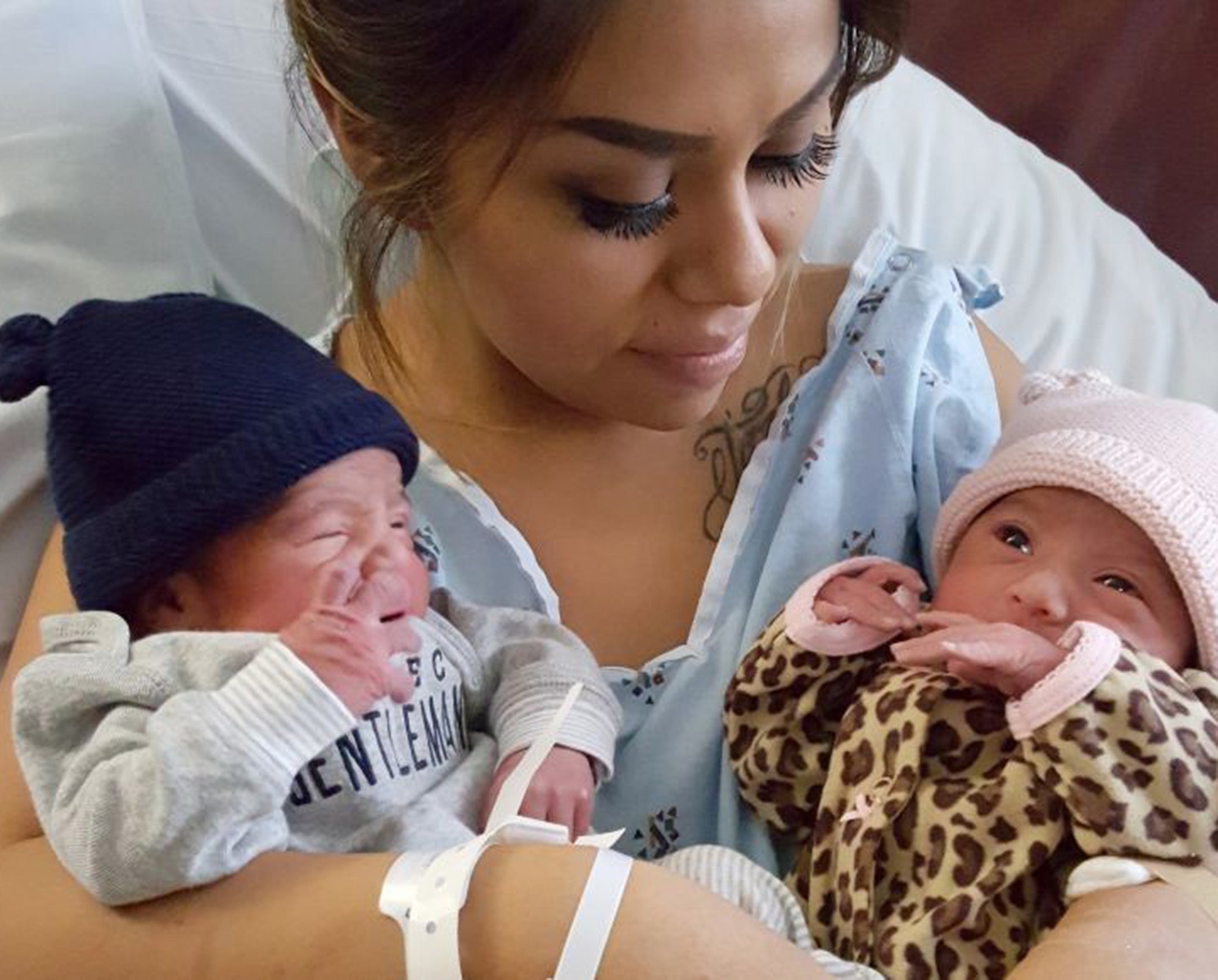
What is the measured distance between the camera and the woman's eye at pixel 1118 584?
98 centimetres

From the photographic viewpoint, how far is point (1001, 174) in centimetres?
161

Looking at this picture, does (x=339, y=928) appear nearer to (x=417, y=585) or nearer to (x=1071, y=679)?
(x=417, y=585)

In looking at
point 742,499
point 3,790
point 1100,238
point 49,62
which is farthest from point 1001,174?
point 3,790

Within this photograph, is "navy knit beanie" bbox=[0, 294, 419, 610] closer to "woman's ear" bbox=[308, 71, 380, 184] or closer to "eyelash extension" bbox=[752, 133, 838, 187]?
"woman's ear" bbox=[308, 71, 380, 184]

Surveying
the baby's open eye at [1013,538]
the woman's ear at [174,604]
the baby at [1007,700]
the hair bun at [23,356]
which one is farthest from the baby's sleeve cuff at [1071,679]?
the hair bun at [23,356]

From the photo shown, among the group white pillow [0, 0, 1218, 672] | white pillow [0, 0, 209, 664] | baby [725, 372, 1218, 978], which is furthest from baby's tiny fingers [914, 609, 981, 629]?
white pillow [0, 0, 209, 664]

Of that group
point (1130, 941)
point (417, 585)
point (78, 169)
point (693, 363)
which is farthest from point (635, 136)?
point (78, 169)

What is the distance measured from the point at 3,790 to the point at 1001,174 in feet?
3.78

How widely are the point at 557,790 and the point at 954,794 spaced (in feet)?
0.81

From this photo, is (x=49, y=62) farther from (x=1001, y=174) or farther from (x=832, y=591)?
(x=1001, y=174)

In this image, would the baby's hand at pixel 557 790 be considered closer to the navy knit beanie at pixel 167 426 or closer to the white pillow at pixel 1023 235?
the navy knit beanie at pixel 167 426

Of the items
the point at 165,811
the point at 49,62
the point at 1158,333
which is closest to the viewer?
the point at 165,811

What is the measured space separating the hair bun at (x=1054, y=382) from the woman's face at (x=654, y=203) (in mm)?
235

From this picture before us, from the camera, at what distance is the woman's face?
870mm
